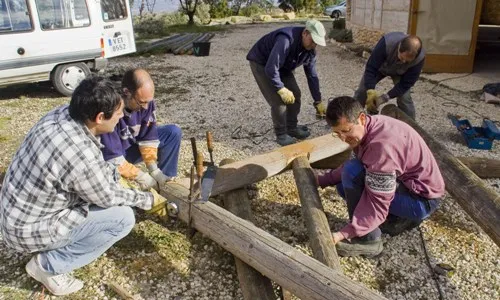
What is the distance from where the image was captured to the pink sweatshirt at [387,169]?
263cm

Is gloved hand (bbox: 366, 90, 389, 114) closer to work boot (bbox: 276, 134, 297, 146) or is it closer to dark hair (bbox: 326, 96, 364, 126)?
work boot (bbox: 276, 134, 297, 146)

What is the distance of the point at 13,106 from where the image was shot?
712 centimetres

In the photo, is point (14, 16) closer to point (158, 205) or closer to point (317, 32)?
point (317, 32)

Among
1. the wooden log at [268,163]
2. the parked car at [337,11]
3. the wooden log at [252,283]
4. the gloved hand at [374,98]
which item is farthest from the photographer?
the parked car at [337,11]

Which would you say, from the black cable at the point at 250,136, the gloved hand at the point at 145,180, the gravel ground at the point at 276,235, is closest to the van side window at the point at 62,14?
the gravel ground at the point at 276,235

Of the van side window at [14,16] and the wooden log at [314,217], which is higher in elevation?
the van side window at [14,16]

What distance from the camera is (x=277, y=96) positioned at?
190 inches

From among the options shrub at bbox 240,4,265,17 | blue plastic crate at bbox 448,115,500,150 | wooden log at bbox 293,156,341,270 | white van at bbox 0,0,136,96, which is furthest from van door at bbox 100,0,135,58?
shrub at bbox 240,4,265,17

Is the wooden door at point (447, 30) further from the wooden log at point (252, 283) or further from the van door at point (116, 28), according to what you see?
the wooden log at point (252, 283)

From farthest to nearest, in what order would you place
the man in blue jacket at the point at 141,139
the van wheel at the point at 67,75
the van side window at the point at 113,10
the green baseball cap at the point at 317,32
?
the van side window at the point at 113,10, the van wheel at the point at 67,75, the green baseball cap at the point at 317,32, the man in blue jacket at the point at 141,139

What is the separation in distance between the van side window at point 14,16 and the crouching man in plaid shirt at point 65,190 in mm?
5412

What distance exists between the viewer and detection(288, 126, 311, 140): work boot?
530 centimetres

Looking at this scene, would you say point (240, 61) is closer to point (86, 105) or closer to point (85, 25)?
point (85, 25)

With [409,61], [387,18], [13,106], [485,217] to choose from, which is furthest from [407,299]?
[387,18]
